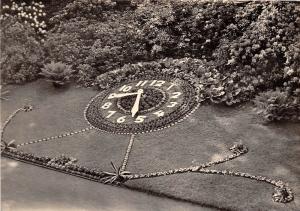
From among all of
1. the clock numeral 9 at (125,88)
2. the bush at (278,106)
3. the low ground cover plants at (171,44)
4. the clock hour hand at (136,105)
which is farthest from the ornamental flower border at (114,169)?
the low ground cover plants at (171,44)

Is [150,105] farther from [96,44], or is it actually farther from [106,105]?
[96,44]

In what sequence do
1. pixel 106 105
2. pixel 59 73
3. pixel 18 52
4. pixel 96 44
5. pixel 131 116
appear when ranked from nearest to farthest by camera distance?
pixel 131 116 → pixel 106 105 → pixel 59 73 → pixel 96 44 → pixel 18 52

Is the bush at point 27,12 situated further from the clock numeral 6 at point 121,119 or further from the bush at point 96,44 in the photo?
the clock numeral 6 at point 121,119

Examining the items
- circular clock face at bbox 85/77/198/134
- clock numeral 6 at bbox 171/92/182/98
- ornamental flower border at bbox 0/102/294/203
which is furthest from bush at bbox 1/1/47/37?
clock numeral 6 at bbox 171/92/182/98

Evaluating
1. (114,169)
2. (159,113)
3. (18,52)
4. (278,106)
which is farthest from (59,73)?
(278,106)

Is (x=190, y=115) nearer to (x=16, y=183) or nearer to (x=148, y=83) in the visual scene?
(x=148, y=83)

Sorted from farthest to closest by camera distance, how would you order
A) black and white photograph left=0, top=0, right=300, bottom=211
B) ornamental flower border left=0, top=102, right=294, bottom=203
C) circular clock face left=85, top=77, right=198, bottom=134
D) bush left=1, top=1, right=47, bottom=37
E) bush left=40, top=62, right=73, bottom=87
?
bush left=1, top=1, right=47, bottom=37
bush left=40, top=62, right=73, bottom=87
circular clock face left=85, top=77, right=198, bottom=134
black and white photograph left=0, top=0, right=300, bottom=211
ornamental flower border left=0, top=102, right=294, bottom=203

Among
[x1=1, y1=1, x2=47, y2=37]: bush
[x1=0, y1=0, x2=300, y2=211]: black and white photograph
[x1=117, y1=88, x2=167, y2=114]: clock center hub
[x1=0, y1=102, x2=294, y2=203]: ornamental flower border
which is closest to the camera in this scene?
[x1=0, y1=102, x2=294, y2=203]: ornamental flower border

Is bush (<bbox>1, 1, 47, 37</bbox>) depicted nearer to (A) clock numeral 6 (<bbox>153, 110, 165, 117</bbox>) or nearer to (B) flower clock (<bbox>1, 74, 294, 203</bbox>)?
(B) flower clock (<bbox>1, 74, 294, 203</bbox>)
